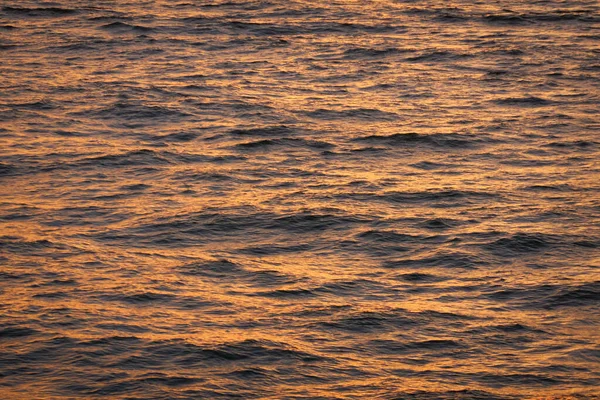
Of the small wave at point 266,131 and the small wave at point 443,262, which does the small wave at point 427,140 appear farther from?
the small wave at point 443,262

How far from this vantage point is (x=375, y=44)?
3178 centimetres

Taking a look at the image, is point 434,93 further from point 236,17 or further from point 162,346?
point 162,346

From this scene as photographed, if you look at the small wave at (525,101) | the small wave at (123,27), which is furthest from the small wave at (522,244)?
the small wave at (123,27)

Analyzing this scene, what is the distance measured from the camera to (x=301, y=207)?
68.1 feet

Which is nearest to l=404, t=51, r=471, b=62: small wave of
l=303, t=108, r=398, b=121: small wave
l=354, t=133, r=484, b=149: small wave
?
l=303, t=108, r=398, b=121: small wave

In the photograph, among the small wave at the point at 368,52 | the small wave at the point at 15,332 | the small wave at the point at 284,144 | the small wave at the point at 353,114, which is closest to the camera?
the small wave at the point at 15,332

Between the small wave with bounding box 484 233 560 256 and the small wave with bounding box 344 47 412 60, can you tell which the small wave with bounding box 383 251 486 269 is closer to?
the small wave with bounding box 484 233 560 256

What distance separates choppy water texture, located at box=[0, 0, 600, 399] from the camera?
50.3ft

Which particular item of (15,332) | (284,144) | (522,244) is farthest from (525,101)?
(15,332)

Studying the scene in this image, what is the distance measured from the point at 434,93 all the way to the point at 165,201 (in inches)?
358

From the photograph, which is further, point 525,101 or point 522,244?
point 525,101

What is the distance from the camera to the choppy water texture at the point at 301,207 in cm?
1532

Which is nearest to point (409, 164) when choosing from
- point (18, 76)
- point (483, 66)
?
point (483, 66)

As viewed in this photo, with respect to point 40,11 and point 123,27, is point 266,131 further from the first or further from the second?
point 40,11
